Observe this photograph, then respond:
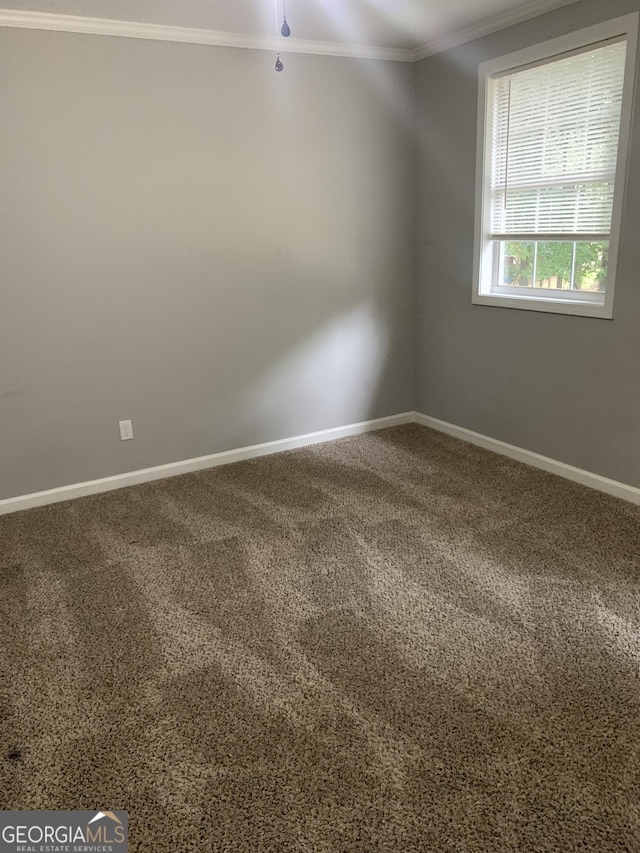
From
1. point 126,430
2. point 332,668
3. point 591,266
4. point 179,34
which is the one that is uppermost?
point 179,34

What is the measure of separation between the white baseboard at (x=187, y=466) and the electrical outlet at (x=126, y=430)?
0.70 ft

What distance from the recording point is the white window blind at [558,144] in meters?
2.94

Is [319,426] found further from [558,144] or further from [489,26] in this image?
[489,26]

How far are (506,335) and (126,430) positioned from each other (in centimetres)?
224

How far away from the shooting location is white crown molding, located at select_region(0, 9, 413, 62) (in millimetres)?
2865

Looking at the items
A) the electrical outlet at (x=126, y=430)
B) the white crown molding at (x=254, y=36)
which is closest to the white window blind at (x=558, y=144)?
the white crown molding at (x=254, y=36)

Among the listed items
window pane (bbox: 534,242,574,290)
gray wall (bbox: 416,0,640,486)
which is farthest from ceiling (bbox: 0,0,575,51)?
window pane (bbox: 534,242,574,290)

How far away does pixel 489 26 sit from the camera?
3.33 metres

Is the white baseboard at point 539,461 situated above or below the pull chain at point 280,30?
below


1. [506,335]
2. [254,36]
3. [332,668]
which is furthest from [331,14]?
[332,668]

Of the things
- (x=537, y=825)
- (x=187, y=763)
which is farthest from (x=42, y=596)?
(x=537, y=825)

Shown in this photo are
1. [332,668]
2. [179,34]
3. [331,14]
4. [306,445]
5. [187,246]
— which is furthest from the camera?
[306,445]

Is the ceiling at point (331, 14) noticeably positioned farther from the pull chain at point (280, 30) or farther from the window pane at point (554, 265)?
the window pane at point (554, 265)

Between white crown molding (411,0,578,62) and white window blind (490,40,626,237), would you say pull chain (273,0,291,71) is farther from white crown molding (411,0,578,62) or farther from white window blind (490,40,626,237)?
white window blind (490,40,626,237)
